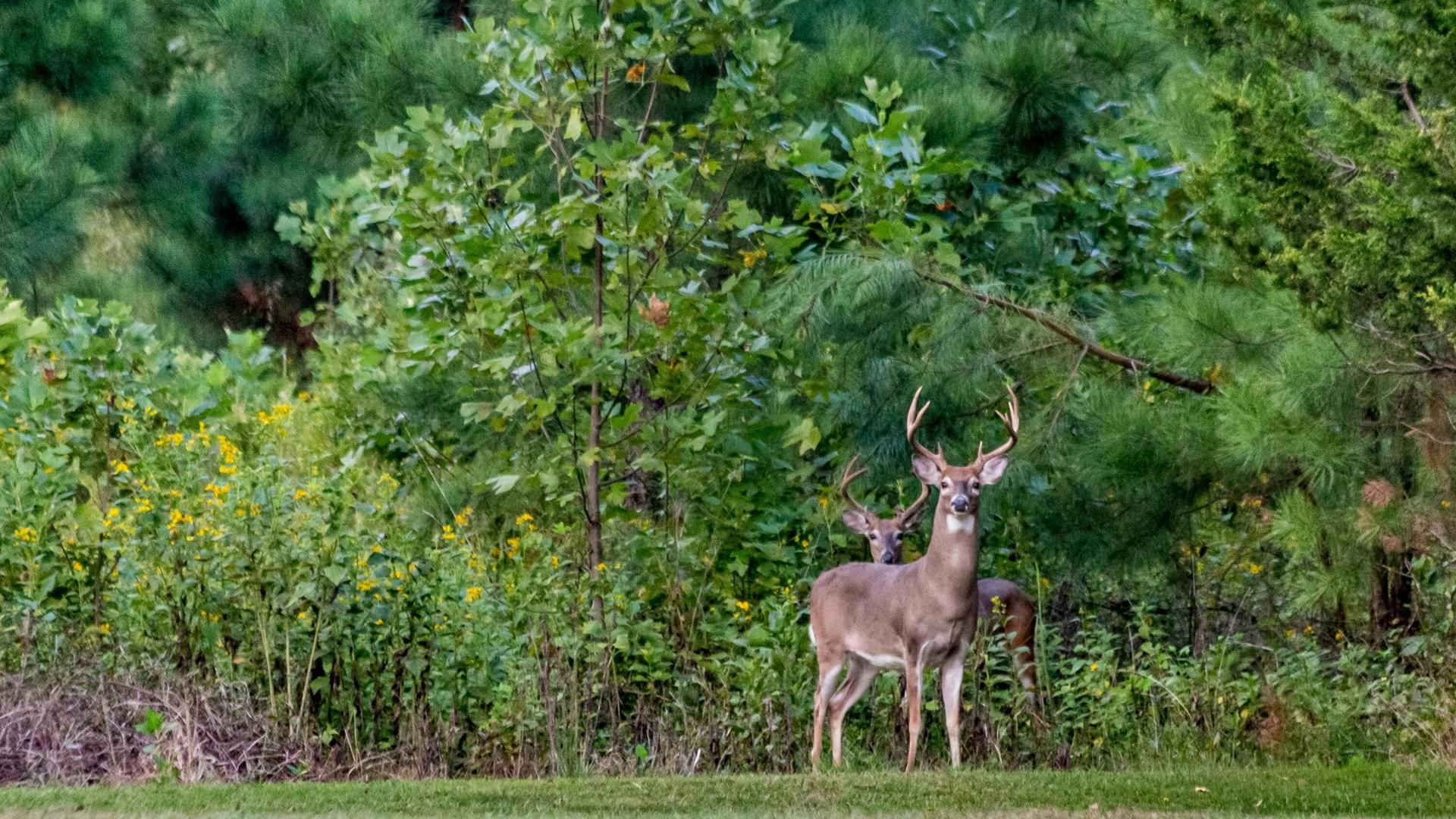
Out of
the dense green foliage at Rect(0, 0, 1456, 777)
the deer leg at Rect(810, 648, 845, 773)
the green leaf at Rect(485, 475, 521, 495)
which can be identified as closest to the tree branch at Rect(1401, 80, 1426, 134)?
the dense green foliage at Rect(0, 0, 1456, 777)

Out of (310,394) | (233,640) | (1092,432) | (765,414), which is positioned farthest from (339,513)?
(310,394)

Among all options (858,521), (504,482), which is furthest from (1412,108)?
(504,482)

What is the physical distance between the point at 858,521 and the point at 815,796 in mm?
2605

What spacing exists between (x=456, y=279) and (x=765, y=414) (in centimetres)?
159

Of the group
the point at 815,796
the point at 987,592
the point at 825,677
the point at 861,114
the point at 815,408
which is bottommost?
the point at 815,796

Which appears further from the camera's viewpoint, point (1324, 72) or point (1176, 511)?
point (1176, 511)

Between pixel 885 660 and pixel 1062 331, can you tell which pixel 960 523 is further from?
pixel 1062 331

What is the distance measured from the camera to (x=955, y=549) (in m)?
8.04

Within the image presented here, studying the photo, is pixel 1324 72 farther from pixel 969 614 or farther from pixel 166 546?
pixel 166 546

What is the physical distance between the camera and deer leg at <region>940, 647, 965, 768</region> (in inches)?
306

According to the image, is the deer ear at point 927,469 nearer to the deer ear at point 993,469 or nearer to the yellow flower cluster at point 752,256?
the deer ear at point 993,469

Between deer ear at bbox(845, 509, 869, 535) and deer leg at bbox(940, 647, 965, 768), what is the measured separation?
113 centimetres

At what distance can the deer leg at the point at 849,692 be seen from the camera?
8094 millimetres

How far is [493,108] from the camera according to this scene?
8102 mm
